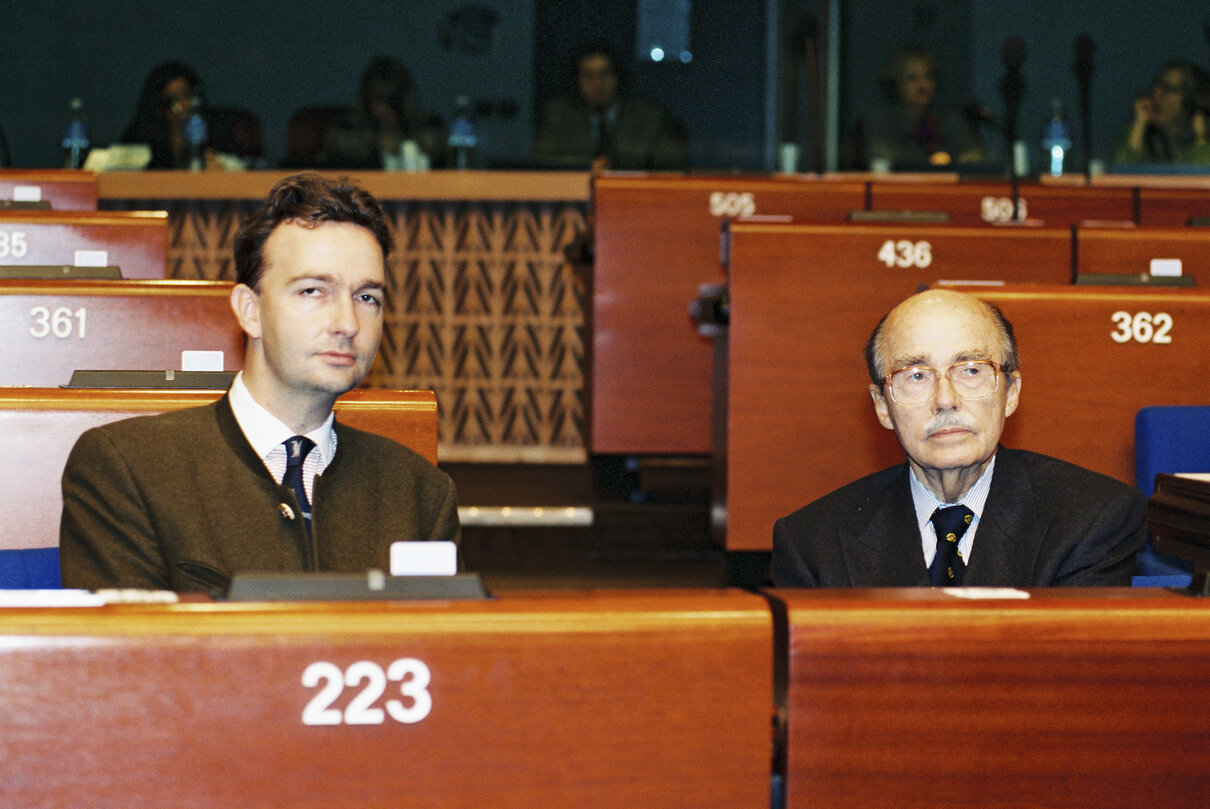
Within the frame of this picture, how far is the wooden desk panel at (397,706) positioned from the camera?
0.65 meters

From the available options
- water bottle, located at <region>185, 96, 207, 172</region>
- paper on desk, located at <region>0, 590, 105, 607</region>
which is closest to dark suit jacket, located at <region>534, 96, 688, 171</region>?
water bottle, located at <region>185, 96, 207, 172</region>

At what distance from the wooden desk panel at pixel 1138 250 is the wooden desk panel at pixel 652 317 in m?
0.96

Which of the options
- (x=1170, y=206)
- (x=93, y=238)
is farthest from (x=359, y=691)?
(x=1170, y=206)

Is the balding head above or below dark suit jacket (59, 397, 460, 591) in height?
above

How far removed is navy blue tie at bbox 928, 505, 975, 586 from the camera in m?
1.55

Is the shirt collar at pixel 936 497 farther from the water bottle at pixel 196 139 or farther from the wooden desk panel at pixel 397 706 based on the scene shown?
the water bottle at pixel 196 139

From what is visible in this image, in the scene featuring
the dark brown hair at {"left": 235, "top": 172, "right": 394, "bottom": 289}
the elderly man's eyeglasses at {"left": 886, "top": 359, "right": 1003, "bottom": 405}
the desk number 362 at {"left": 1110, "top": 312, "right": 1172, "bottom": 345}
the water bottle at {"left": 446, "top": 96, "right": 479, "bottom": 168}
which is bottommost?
the elderly man's eyeglasses at {"left": 886, "top": 359, "right": 1003, "bottom": 405}

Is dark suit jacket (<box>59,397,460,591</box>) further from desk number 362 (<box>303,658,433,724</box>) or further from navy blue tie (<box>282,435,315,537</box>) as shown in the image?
desk number 362 (<box>303,658,433,724</box>)

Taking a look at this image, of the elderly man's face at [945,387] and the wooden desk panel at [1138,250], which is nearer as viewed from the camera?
the elderly man's face at [945,387]

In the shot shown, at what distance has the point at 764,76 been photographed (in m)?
6.55

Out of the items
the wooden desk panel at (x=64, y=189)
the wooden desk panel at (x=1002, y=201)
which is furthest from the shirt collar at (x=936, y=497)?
the wooden desk panel at (x=64, y=189)

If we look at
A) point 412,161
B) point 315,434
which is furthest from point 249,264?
point 412,161

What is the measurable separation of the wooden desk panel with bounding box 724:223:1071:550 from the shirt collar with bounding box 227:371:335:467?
1297 mm

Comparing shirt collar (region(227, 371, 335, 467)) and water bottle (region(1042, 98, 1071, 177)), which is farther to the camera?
water bottle (region(1042, 98, 1071, 177))
